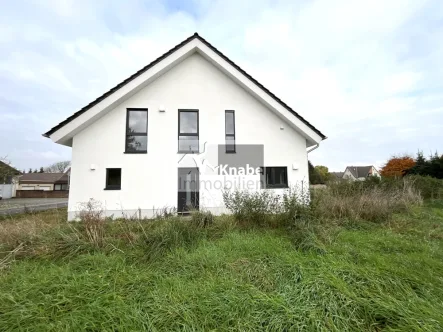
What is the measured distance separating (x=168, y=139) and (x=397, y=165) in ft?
111

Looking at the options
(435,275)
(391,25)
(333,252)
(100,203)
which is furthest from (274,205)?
(391,25)

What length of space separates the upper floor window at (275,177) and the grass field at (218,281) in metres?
4.33

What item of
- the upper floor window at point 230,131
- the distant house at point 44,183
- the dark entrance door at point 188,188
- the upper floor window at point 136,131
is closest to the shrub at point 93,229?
the dark entrance door at point 188,188

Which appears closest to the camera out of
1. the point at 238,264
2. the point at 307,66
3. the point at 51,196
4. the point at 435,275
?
the point at 435,275

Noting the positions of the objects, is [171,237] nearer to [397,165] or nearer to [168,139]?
[168,139]

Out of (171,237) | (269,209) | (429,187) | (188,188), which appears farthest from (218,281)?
(429,187)

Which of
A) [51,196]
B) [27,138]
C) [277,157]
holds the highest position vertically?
[27,138]

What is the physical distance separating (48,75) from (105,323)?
53.7 ft

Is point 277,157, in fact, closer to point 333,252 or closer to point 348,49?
point 333,252

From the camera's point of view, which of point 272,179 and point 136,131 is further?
point 272,179

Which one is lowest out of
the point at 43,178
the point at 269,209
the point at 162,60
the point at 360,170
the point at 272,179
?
the point at 269,209

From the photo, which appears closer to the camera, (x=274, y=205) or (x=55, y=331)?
(x=55, y=331)

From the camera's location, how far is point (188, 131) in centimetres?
892

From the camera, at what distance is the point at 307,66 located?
452 inches
